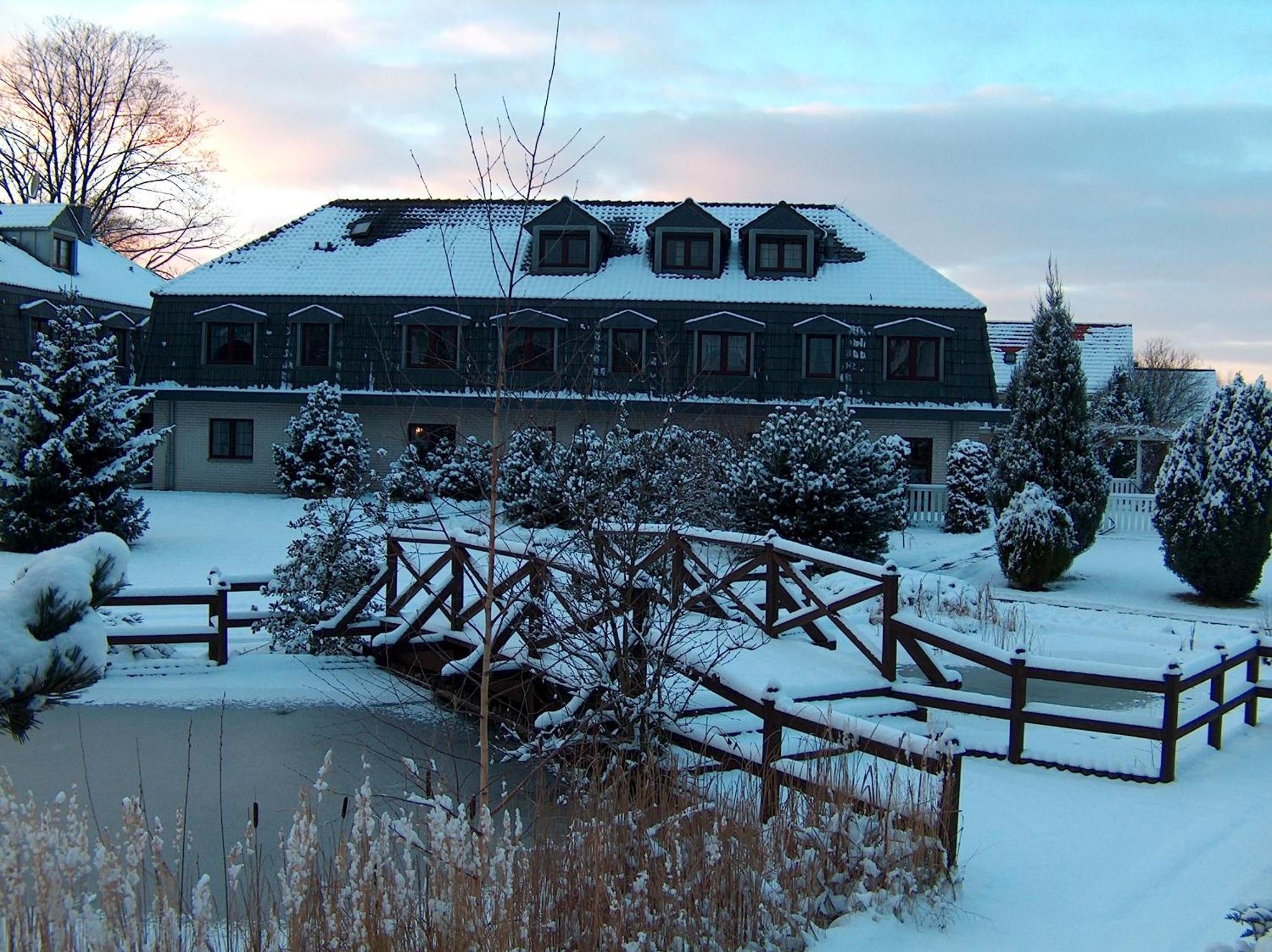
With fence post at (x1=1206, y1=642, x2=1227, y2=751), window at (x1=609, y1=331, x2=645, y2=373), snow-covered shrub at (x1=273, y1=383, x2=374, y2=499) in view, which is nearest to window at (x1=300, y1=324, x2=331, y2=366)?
snow-covered shrub at (x1=273, y1=383, x2=374, y2=499)

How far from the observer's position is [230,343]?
30.9 m

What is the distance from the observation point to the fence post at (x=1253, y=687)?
9.82m

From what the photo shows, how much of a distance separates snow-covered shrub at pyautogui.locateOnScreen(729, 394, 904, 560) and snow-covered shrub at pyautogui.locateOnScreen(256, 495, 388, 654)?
297 inches

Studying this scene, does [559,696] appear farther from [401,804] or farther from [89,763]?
[89,763]

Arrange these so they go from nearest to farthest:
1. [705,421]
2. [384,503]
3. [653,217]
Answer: [384,503] → [705,421] → [653,217]

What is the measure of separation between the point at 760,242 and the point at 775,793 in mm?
26228

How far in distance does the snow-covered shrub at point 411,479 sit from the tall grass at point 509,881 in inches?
80.0

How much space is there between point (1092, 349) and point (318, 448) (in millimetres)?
38163

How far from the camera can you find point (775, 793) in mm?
6152

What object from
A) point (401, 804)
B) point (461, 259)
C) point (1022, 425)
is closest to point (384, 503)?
point (401, 804)

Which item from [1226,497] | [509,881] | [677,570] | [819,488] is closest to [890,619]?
[677,570]

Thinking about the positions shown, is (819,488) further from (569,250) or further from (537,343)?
(569,250)

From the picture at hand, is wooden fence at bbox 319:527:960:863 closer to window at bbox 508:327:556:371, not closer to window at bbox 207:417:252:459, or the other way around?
window at bbox 508:327:556:371

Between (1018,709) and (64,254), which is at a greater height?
(64,254)
